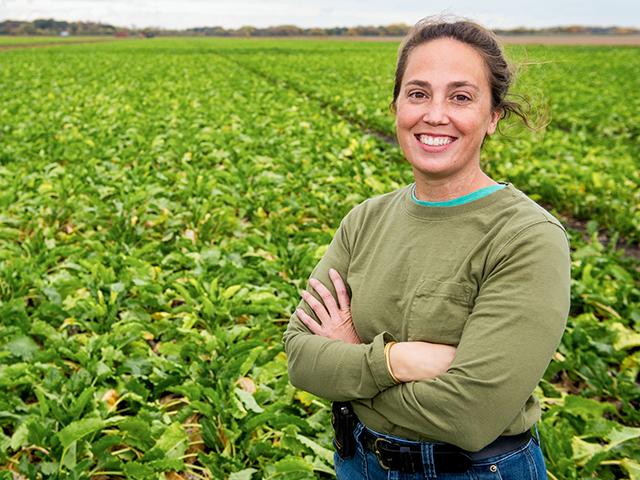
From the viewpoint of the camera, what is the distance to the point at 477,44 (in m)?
1.71

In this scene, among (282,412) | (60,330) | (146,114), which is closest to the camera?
(282,412)

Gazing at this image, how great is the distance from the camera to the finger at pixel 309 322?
191cm

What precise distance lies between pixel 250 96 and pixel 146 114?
4.37m

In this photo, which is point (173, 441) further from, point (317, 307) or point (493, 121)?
point (493, 121)

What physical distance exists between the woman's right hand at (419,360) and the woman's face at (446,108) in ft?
1.53

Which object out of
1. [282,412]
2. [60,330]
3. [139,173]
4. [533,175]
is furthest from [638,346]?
[139,173]

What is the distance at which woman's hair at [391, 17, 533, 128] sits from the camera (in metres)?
1.71

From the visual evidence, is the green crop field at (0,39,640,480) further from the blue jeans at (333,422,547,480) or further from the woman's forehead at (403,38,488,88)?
the blue jeans at (333,422,547,480)

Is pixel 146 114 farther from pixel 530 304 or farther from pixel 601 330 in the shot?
pixel 530 304

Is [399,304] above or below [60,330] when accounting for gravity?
above

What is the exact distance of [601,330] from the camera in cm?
400

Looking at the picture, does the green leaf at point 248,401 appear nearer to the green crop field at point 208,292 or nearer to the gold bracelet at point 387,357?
the green crop field at point 208,292

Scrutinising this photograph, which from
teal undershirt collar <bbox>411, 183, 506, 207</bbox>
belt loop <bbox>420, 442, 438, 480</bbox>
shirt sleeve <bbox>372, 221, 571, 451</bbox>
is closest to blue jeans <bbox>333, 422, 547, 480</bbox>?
belt loop <bbox>420, 442, 438, 480</bbox>

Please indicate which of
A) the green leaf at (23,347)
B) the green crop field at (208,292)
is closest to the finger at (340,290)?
the green crop field at (208,292)
